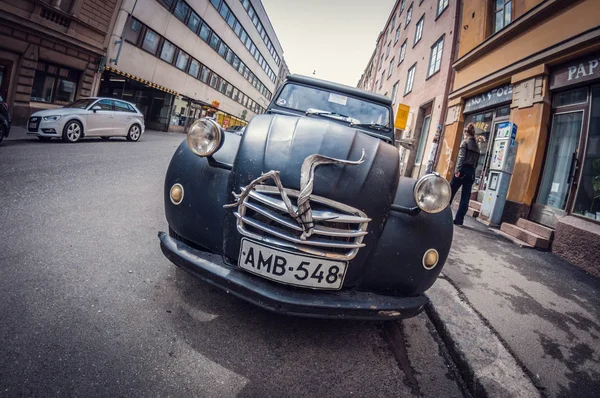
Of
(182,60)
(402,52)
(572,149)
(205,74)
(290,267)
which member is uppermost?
(402,52)

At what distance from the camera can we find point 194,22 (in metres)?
20.5

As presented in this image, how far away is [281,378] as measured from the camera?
1.52m

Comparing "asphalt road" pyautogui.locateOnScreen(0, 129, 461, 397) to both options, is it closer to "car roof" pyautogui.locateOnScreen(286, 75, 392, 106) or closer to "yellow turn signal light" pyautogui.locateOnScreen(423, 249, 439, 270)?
"yellow turn signal light" pyautogui.locateOnScreen(423, 249, 439, 270)

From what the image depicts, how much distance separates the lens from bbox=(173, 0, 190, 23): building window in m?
18.4

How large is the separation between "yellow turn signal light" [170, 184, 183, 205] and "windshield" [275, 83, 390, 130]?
169 centimetres

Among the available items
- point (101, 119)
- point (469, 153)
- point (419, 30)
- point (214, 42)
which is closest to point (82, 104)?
point (101, 119)

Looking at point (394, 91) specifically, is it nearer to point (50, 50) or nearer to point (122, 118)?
point (122, 118)

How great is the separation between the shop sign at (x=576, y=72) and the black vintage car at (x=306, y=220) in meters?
5.84

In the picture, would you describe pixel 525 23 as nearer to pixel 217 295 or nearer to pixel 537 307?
pixel 537 307

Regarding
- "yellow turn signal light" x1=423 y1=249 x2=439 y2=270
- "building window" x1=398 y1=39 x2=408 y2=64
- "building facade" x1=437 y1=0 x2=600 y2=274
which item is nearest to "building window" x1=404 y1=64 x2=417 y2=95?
"building window" x1=398 y1=39 x2=408 y2=64

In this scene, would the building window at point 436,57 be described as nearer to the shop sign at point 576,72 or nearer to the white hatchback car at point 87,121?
the shop sign at point 576,72

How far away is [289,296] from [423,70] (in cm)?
1562

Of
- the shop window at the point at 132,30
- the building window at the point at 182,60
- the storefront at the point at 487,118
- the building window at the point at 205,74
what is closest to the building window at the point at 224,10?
the building window at the point at 205,74

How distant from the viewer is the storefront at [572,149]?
16.5ft
